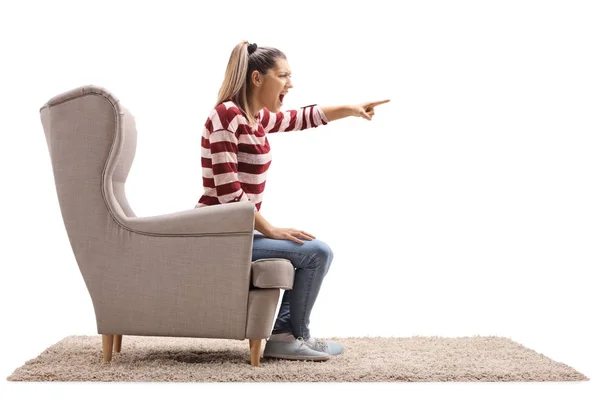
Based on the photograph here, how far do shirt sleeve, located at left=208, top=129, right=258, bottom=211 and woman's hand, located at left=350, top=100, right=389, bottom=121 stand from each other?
818 millimetres

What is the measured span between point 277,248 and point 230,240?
0.25m

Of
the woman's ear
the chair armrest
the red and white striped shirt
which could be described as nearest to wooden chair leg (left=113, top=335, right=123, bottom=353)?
the chair armrest

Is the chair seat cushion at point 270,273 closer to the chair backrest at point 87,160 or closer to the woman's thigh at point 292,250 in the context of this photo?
the woman's thigh at point 292,250

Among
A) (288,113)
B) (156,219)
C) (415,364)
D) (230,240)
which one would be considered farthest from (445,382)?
(288,113)

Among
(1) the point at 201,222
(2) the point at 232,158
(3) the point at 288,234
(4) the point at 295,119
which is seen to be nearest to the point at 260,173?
(2) the point at 232,158

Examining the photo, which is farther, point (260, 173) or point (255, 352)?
point (260, 173)

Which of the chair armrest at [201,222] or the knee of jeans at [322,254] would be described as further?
the knee of jeans at [322,254]

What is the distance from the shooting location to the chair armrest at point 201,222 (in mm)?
3674

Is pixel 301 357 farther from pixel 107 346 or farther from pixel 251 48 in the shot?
pixel 251 48

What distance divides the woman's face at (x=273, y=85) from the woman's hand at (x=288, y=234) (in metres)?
0.59

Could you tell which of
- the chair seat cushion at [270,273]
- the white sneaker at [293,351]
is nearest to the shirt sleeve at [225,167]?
the chair seat cushion at [270,273]

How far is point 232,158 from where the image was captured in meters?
3.84

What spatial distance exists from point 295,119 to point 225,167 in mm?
759

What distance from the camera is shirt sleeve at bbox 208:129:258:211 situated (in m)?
3.82
